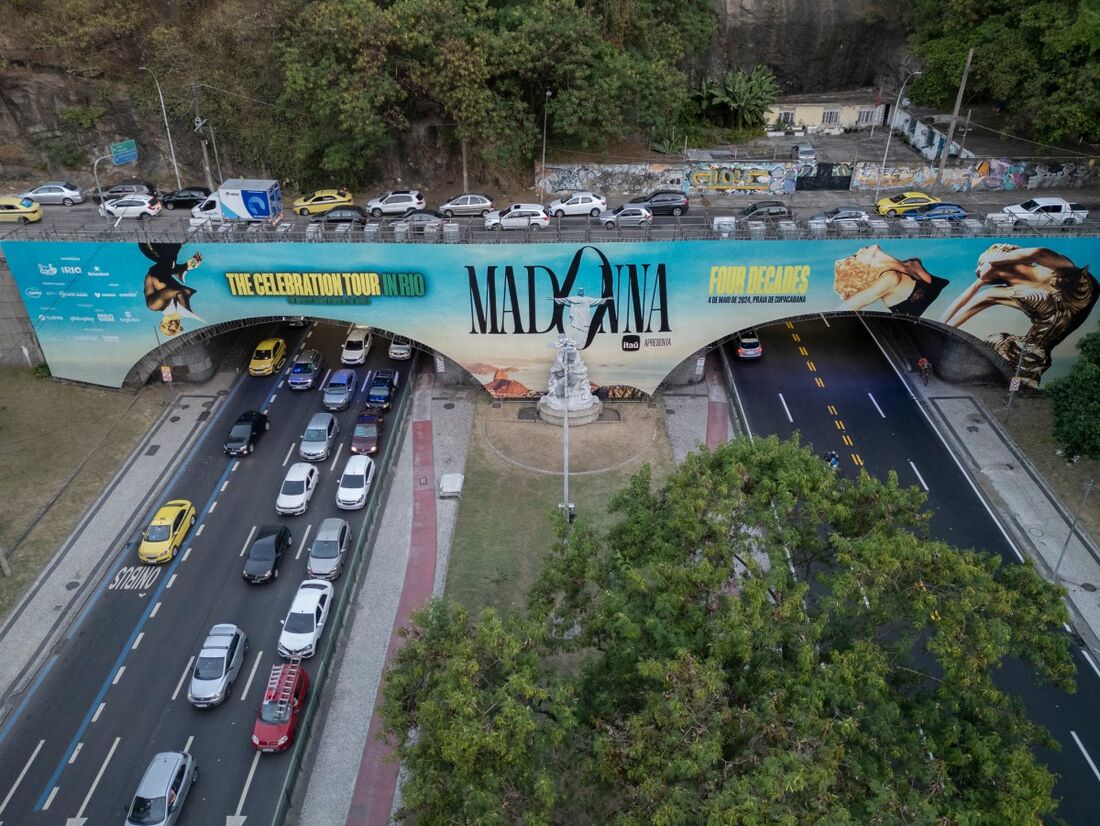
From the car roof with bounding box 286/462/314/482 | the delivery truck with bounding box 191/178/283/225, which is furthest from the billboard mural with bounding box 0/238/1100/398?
the car roof with bounding box 286/462/314/482

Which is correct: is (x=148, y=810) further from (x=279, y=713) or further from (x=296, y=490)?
(x=296, y=490)

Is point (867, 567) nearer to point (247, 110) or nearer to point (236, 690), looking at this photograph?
point (236, 690)

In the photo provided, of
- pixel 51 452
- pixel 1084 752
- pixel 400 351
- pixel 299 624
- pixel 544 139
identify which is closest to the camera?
pixel 1084 752

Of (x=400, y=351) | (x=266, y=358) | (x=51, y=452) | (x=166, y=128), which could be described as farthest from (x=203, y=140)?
(x=51, y=452)

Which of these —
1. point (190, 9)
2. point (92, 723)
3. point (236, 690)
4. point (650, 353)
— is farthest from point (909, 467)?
point (190, 9)

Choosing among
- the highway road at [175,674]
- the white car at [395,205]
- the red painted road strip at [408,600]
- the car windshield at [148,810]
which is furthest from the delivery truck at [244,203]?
the car windshield at [148,810]

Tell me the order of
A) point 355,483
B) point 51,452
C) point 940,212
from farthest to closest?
point 940,212, point 51,452, point 355,483

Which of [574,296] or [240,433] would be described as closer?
[240,433]
